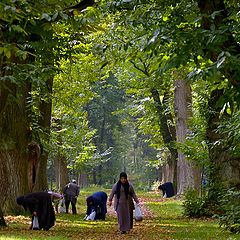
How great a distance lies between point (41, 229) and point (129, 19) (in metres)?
8.49

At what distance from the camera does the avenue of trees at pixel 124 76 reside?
630cm

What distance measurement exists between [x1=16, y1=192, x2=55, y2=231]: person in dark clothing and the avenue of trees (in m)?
2.47

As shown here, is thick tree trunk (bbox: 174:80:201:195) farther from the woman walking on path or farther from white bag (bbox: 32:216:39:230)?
white bag (bbox: 32:216:39:230)

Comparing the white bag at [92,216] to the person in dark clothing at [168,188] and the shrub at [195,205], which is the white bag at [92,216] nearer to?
the shrub at [195,205]

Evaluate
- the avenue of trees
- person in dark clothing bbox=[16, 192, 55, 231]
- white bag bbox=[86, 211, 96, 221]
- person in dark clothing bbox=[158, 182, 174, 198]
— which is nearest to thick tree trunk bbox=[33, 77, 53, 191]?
the avenue of trees

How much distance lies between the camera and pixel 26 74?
10.5m

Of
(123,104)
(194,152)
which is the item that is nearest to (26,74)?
(194,152)

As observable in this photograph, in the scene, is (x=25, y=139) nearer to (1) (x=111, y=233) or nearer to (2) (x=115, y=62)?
(1) (x=111, y=233)

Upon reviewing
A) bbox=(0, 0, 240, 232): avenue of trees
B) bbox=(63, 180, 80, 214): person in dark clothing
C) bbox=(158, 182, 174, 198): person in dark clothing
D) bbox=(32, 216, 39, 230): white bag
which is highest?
bbox=(0, 0, 240, 232): avenue of trees

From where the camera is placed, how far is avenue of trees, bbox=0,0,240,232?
630 cm

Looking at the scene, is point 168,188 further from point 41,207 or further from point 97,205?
point 41,207

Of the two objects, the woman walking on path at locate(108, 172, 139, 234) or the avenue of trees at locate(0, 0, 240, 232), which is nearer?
the avenue of trees at locate(0, 0, 240, 232)

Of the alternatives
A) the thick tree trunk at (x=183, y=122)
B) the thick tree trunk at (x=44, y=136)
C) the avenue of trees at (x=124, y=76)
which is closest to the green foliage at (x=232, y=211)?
the avenue of trees at (x=124, y=76)

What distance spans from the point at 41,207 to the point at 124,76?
1929 centimetres
